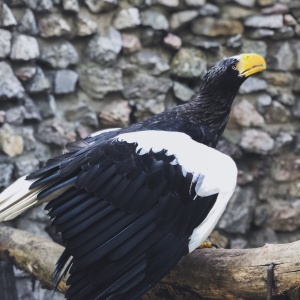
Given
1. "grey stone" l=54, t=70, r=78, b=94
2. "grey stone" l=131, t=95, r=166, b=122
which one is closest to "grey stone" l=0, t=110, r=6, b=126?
"grey stone" l=54, t=70, r=78, b=94

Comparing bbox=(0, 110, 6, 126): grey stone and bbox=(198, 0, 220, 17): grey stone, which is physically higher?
bbox=(198, 0, 220, 17): grey stone

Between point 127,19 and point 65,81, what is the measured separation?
40 cm

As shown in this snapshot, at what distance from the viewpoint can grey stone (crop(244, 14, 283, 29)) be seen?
3195 millimetres

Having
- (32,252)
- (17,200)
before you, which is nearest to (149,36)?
(32,252)

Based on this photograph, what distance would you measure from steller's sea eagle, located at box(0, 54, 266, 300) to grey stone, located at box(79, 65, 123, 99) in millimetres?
1022

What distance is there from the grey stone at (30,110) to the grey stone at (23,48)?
0.56ft

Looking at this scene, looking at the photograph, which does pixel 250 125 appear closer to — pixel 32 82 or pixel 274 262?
pixel 32 82

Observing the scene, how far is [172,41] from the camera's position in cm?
307

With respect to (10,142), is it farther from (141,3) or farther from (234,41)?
(234,41)

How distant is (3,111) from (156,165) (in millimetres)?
1088

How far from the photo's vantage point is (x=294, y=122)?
333 cm

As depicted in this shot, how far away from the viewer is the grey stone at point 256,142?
3189mm

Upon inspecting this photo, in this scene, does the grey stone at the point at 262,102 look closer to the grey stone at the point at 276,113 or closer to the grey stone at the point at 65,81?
the grey stone at the point at 276,113

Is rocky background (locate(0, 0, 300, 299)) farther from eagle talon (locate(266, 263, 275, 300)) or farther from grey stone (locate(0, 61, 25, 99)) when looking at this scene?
eagle talon (locate(266, 263, 275, 300))
